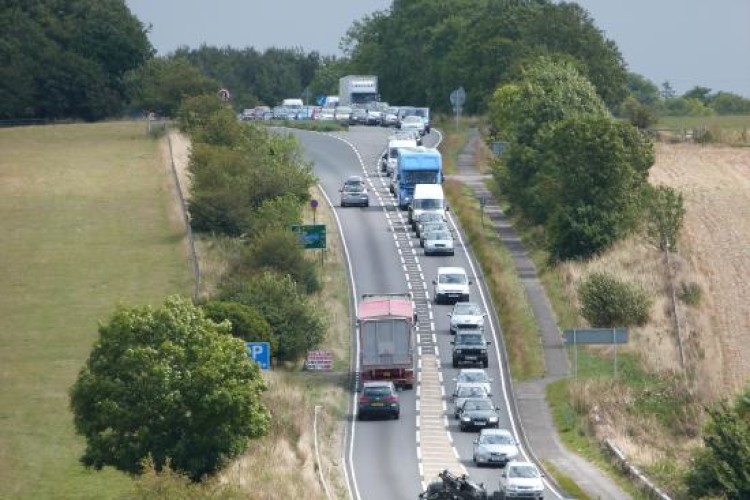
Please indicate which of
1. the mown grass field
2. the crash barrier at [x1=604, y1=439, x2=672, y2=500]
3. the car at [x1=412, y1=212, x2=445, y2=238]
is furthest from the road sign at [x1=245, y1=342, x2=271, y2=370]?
the car at [x1=412, y1=212, x2=445, y2=238]

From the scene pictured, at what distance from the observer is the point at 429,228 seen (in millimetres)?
98312

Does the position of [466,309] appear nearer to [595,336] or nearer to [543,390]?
[543,390]

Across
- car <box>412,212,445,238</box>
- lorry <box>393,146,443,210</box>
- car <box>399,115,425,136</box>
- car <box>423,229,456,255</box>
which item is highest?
car <box>399,115,425,136</box>

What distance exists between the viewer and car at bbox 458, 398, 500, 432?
6644 cm

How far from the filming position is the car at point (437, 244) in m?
96.1

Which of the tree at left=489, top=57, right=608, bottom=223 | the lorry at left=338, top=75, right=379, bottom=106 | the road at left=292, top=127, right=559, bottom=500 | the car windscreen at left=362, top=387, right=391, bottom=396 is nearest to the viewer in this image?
the road at left=292, top=127, right=559, bottom=500

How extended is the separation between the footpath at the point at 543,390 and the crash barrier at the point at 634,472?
2.24ft

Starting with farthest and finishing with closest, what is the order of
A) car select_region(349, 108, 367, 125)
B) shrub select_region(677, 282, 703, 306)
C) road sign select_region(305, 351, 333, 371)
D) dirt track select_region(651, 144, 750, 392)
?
car select_region(349, 108, 367, 125)
shrub select_region(677, 282, 703, 306)
dirt track select_region(651, 144, 750, 392)
road sign select_region(305, 351, 333, 371)

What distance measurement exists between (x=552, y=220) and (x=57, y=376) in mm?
31791

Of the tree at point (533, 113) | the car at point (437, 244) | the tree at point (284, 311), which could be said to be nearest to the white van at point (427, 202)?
the car at point (437, 244)

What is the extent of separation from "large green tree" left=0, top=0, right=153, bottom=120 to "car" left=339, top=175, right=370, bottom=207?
198 ft

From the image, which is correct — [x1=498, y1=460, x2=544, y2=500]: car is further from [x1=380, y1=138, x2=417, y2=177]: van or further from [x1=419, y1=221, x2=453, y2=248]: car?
[x1=380, y1=138, x2=417, y2=177]: van

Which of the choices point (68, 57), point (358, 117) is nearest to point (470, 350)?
point (358, 117)

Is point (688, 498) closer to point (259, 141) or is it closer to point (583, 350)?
point (583, 350)
